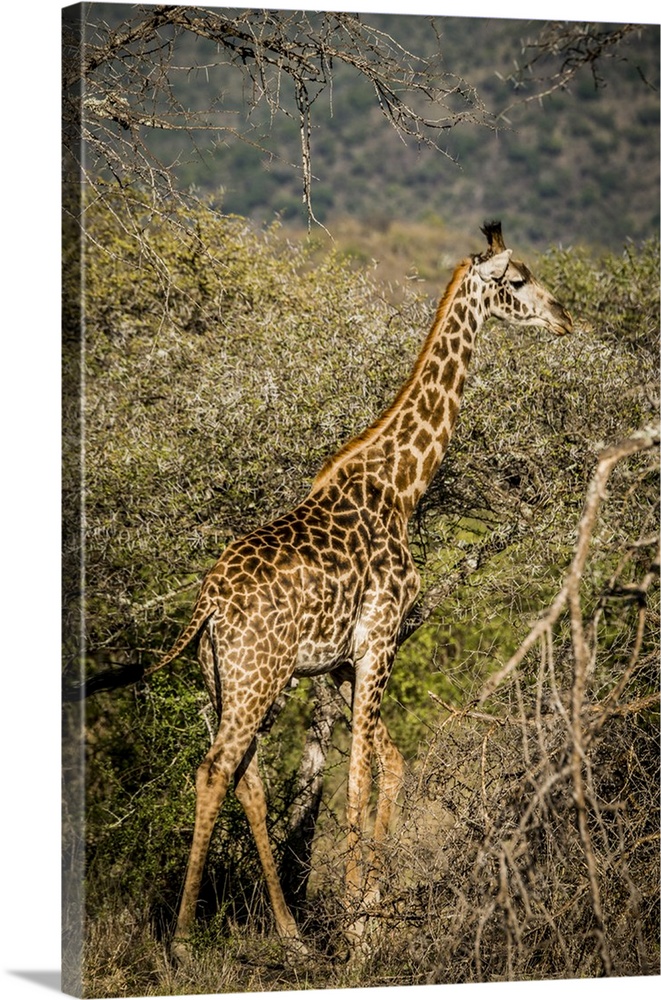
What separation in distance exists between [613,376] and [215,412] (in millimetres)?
2008

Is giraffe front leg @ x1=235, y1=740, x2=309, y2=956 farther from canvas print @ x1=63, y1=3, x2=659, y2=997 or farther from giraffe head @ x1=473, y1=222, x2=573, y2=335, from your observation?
giraffe head @ x1=473, y1=222, x2=573, y2=335

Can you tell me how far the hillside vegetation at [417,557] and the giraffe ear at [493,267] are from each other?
0.81 m

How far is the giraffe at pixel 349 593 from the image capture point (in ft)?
20.5

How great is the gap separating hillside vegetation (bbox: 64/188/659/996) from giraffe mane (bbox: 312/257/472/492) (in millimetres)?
800

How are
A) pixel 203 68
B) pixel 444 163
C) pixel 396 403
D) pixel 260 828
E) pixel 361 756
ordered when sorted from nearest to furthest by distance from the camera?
pixel 260 828
pixel 361 756
pixel 203 68
pixel 396 403
pixel 444 163

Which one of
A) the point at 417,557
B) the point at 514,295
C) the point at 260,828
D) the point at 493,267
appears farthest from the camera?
the point at 417,557

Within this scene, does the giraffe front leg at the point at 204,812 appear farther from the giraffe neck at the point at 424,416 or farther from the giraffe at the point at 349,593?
the giraffe neck at the point at 424,416

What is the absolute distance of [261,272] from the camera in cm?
895

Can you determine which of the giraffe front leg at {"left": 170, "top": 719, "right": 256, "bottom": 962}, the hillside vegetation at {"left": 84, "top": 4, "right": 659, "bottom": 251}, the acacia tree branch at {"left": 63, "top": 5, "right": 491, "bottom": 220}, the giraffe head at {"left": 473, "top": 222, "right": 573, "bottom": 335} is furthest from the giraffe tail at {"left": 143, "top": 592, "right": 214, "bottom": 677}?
the hillside vegetation at {"left": 84, "top": 4, "right": 659, "bottom": 251}

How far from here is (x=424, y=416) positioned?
7.10 metres

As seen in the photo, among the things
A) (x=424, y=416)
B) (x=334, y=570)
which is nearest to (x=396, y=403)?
(x=424, y=416)

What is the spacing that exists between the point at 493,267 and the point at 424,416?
0.77 metres

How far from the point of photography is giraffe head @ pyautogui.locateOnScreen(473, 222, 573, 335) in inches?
285

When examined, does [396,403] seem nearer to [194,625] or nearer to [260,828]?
[194,625]
